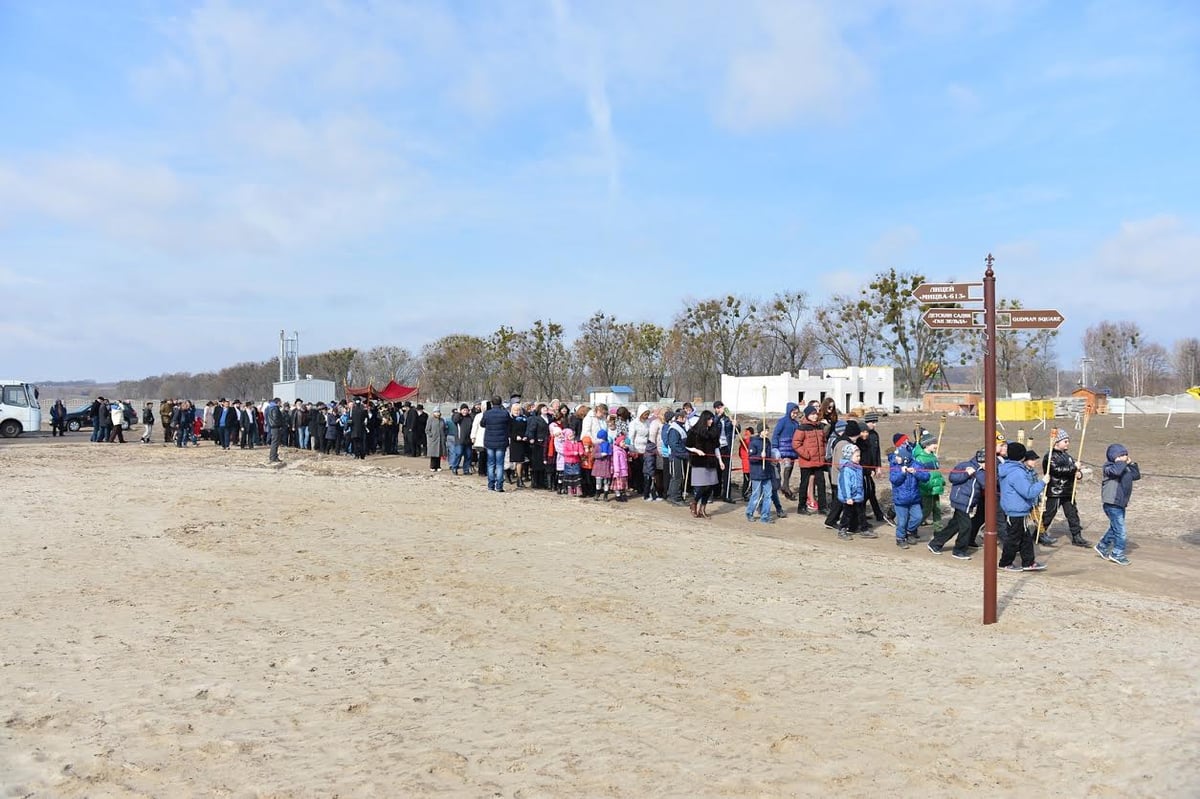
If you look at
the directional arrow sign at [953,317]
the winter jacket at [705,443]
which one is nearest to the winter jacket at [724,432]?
the winter jacket at [705,443]

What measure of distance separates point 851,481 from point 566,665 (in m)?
7.54

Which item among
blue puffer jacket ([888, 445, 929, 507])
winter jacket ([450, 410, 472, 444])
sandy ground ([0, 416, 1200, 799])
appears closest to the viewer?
sandy ground ([0, 416, 1200, 799])

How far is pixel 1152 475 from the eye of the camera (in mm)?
19469

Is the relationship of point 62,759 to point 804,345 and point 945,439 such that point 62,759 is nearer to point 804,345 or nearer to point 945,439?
point 945,439

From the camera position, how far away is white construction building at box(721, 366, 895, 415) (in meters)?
68.8

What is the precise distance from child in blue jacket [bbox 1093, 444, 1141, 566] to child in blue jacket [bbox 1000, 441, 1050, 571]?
1357 millimetres

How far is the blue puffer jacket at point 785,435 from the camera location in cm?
1534

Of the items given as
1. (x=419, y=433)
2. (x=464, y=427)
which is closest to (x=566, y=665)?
(x=464, y=427)

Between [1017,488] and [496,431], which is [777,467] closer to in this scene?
[496,431]

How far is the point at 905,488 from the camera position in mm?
12492

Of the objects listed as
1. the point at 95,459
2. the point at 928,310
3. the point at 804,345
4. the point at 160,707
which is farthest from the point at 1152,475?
the point at 804,345

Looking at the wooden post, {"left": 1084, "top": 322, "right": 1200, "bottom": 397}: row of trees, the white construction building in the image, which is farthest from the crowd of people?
{"left": 1084, "top": 322, "right": 1200, "bottom": 397}: row of trees

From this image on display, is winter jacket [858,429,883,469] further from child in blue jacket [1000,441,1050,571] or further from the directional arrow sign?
the directional arrow sign

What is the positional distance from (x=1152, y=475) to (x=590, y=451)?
12655 mm
